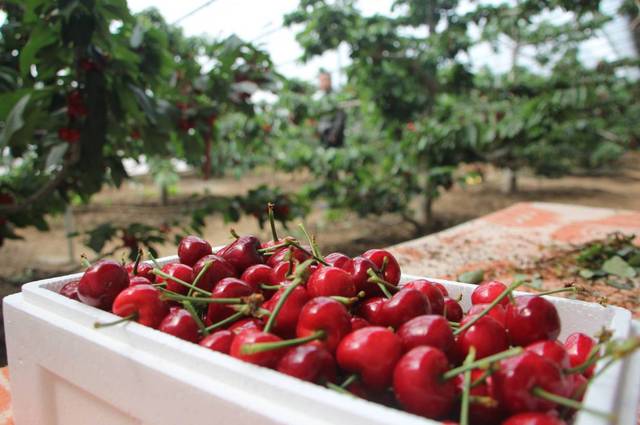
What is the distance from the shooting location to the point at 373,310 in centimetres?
63

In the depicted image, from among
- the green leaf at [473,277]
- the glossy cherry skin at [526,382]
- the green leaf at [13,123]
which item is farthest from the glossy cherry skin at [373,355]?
the green leaf at [13,123]

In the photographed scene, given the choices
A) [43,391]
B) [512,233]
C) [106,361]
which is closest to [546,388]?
[106,361]

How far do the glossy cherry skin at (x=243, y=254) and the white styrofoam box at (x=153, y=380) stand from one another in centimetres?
21

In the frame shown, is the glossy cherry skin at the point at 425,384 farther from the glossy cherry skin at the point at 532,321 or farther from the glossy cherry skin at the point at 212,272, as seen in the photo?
the glossy cherry skin at the point at 212,272

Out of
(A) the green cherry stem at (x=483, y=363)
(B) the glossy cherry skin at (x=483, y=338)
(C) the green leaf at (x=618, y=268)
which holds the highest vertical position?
(A) the green cherry stem at (x=483, y=363)

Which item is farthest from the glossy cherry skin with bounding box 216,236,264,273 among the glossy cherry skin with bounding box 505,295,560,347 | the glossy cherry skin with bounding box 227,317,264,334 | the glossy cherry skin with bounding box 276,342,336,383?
the glossy cherry skin with bounding box 505,295,560,347

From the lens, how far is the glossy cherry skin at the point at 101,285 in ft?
2.13

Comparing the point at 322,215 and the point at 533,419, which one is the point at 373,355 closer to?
the point at 533,419

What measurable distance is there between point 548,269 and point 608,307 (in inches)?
48.8

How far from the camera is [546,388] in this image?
444mm

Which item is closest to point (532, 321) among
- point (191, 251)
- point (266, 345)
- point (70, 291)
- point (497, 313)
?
point (497, 313)

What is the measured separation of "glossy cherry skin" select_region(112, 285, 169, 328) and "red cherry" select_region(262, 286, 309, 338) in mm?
145

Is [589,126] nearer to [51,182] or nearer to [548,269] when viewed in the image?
[548,269]

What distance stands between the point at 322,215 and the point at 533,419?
6.39 meters
